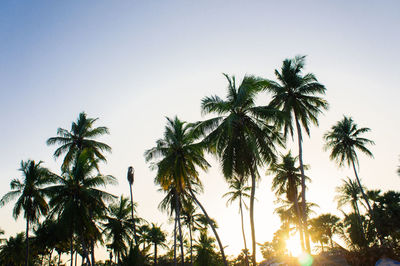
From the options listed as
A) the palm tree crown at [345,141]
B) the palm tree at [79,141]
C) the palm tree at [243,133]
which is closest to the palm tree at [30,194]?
the palm tree at [79,141]

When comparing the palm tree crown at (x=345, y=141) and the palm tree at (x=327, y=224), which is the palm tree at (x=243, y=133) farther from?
the palm tree at (x=327, y=224)

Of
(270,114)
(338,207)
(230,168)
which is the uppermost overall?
(270,114)

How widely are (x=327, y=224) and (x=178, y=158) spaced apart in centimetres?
4088

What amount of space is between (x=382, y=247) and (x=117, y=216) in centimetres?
2869

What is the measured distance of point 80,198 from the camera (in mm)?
23391

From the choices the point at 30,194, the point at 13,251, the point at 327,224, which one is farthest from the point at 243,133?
the point at 13,251

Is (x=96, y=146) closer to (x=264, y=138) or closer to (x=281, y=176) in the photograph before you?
(x=264, y=138)

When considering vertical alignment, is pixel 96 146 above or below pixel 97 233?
above

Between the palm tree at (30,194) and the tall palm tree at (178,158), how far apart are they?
41.0 ft

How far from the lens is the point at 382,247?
1633 centimetres

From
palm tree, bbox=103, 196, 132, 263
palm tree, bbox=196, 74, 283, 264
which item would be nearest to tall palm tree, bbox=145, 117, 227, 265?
palm tree, bbox=196, 74, 283, 264

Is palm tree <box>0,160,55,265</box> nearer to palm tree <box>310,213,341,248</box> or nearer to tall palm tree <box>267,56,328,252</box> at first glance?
tall palm tree <box>267,56,328,252</box>

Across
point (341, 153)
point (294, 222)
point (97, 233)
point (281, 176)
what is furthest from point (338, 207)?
point (97, 233)

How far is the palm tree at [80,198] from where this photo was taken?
2189cm
